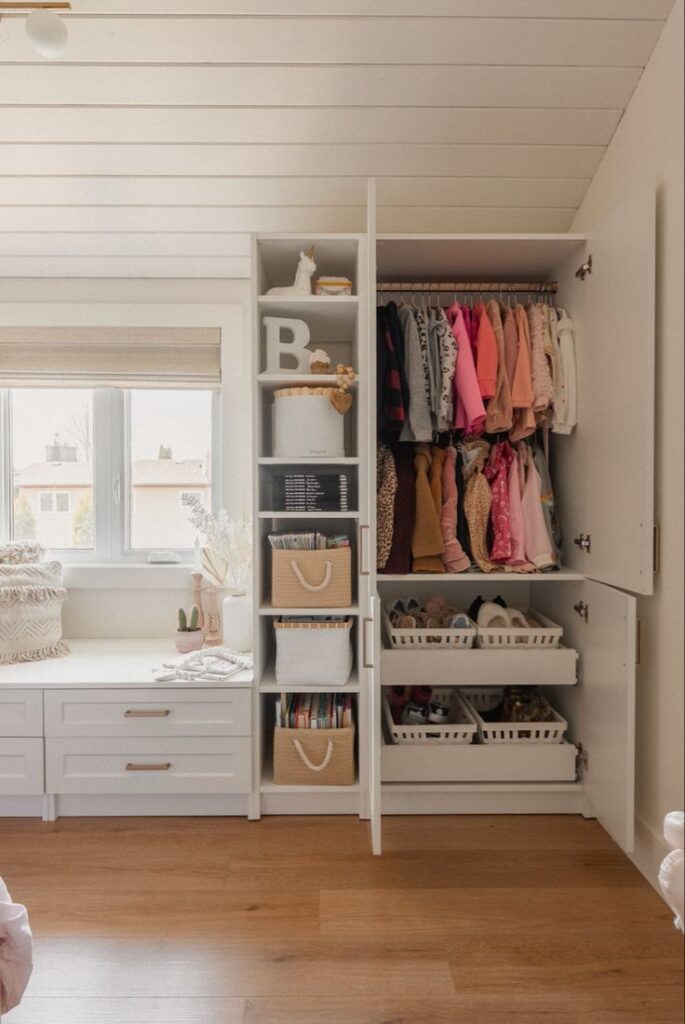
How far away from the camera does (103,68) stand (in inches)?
75.2

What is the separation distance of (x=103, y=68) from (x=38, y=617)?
1825mm

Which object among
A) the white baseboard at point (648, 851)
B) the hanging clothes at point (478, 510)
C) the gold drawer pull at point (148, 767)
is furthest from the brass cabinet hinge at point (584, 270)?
the gold drawer pull at point (148, 767)

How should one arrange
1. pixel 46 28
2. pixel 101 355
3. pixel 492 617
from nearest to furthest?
pixel 46 28 < pixel 492 617 < pixel 101 355

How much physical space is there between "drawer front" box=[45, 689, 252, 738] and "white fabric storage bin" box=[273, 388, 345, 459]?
0.83 m

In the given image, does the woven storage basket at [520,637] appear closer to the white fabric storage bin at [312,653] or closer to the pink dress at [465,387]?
the white fabric storage bin at [312,653]

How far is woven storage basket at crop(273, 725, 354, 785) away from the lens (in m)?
2.16

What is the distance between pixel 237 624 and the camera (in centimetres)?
249

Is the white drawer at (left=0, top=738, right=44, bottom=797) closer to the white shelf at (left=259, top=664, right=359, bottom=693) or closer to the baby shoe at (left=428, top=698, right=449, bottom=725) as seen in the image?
the white shelf at (left=259, top=664, right=359, bottom=693)

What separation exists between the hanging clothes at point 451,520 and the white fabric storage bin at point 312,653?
0.42 metres

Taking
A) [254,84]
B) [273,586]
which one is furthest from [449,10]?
[273,586]

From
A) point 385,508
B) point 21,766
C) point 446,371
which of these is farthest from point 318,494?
point 21,766

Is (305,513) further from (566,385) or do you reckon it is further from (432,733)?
(566,385)

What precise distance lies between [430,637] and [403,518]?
422 mm

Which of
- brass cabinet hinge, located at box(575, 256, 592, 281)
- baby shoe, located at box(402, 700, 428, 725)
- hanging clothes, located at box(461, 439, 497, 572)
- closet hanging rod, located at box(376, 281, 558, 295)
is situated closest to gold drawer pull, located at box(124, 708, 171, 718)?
baby shoe, located at box(402, 700, 428, 725)
